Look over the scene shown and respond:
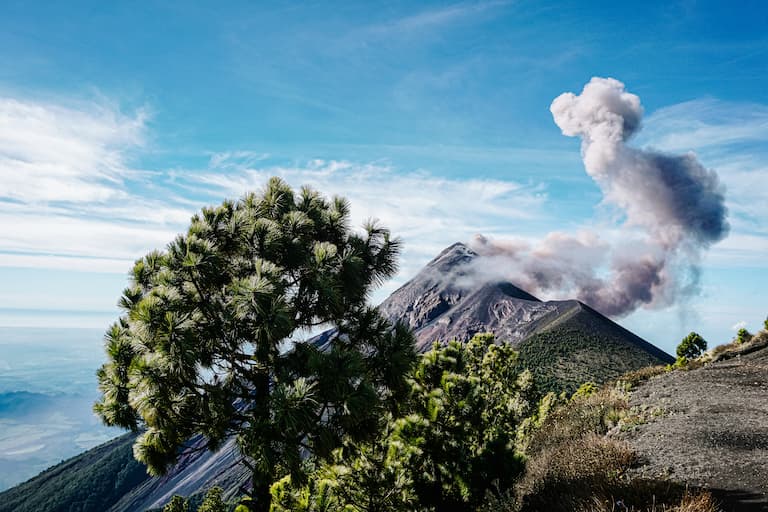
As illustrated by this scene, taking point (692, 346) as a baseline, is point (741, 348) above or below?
above

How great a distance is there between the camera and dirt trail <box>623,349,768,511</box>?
8.14 metres

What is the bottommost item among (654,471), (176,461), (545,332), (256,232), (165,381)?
(545,332)

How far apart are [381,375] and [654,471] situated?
5.82m

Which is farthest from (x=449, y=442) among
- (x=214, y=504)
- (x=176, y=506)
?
(x=176, y=506)

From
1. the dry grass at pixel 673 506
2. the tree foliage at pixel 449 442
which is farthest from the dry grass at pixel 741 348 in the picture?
the dry grass at pixel 673 506

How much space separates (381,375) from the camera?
1008 cm

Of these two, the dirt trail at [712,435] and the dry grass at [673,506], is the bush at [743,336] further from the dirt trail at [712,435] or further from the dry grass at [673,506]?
the dry grass at [673,506]

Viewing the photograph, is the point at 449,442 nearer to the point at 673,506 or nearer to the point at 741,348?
the point at 673,506

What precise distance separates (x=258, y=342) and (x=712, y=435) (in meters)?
10.9

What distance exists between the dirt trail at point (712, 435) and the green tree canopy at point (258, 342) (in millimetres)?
6012

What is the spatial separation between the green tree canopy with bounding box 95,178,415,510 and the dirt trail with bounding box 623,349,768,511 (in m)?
6.01

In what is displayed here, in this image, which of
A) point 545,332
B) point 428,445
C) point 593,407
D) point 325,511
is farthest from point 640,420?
point 545,332

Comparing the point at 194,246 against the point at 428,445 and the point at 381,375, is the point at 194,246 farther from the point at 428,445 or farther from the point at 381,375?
the point at 428,445

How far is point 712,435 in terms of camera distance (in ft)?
35.0
